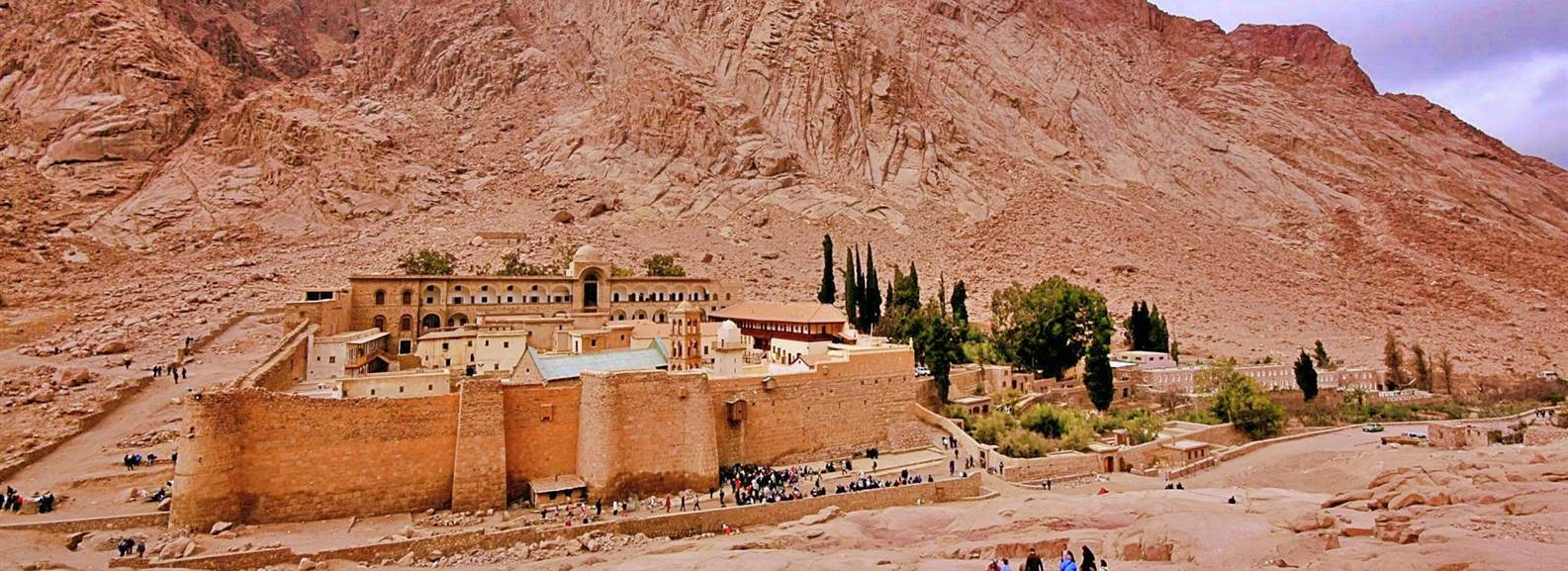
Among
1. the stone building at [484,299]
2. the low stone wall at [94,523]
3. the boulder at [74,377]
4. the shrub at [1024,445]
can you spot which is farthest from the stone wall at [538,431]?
the boulder at [74,377]

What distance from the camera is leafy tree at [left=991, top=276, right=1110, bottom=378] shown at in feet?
101

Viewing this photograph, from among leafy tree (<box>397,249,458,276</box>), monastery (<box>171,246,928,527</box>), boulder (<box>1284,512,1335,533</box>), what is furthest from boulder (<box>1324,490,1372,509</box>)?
leafy tree (<box>397,249,458,276</box>)

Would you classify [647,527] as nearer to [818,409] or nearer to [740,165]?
[818,409]

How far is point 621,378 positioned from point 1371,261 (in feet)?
210

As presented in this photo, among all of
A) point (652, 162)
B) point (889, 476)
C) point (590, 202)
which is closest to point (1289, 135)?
point (652, 162)

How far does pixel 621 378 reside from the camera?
18984 mm

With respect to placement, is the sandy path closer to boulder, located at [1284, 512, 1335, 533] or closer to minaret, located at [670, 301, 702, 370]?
minaret, located at [670, 301, 702, 370]

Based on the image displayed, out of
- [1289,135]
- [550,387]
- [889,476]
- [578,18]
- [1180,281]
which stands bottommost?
[889,476]

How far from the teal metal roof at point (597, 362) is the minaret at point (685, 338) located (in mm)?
326

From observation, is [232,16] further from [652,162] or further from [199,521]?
[199,521]

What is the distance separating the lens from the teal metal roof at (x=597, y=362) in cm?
2077

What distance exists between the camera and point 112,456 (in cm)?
1972

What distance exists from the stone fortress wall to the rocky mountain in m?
25.4

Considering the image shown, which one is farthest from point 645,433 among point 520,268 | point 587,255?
point 520,268
